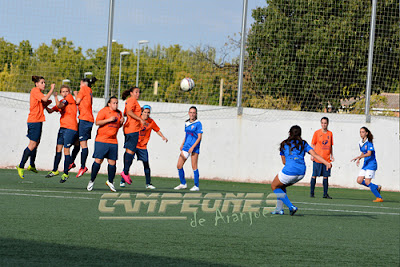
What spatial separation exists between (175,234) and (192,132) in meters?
6.50

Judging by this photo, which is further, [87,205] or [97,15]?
[97,15]

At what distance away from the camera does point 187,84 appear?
16.7 meters

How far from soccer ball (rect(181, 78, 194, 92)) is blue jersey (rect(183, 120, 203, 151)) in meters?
3.74

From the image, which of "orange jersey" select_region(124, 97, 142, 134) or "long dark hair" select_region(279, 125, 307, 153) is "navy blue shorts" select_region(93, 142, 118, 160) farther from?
"long dark hair" select_region(279, 125, 307, 153)

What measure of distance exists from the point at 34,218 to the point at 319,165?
7.82 meters

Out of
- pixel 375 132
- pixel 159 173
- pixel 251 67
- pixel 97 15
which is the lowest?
pixel 159 173

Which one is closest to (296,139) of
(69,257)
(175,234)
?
(175,234)

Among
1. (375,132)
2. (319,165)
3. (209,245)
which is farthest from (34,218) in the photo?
(375,132)

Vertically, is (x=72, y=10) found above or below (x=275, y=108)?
above

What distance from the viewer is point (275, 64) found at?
16.7m

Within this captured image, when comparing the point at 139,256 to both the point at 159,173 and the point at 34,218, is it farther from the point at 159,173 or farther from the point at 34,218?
the point at 159,173

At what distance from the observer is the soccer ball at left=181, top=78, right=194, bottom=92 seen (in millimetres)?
16625

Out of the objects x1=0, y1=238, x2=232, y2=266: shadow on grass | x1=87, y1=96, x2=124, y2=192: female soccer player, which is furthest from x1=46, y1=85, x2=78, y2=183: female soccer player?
x1=0, y1=238, x2=232, y2=266: shadow on grass

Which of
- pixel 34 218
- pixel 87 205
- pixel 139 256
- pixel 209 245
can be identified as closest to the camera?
pixel 139 256
